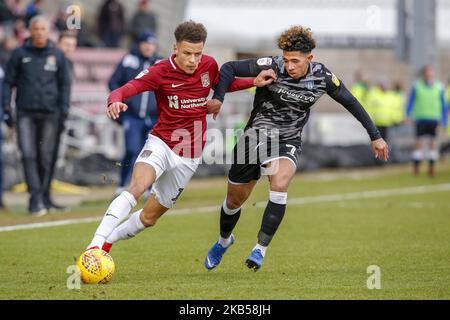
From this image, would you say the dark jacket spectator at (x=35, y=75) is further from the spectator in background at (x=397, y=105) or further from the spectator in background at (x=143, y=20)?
the spectator in background at (x=397, y=105)

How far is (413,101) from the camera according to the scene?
24.5 meters

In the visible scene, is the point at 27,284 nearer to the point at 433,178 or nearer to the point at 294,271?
the point at 294,271

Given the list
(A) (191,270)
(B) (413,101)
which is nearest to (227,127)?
(B) (413,101)

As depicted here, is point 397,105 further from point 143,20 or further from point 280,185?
point 280,185

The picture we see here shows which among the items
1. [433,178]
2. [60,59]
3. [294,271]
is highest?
[60,59]

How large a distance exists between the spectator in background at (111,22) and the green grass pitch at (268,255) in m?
9.75

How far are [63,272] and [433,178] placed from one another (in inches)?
586

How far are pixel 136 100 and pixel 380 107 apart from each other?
14.1m

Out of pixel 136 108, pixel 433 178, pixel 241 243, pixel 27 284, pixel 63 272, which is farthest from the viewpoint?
pixel 433 178

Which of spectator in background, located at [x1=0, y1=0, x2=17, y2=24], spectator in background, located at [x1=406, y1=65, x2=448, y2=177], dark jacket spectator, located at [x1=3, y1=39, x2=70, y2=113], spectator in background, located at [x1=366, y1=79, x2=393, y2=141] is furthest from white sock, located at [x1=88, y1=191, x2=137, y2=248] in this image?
spectator in background, located at [x1=366, y1=79, x2=393, y2=141]

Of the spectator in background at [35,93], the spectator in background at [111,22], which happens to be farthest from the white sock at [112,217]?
the spectator in background at [111,22]

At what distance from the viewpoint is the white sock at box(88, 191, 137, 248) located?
883 centimetres

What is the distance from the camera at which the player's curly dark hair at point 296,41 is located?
376 inches

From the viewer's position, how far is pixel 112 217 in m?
8.90
